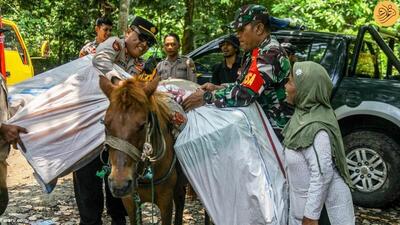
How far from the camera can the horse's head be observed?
256cm

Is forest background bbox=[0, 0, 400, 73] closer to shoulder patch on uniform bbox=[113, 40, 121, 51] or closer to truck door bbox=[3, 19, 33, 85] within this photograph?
truck door bbox=[3, 19, 33, 85]

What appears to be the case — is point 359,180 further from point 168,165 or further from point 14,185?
point 14,185

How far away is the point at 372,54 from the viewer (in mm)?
6629

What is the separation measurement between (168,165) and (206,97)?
566mm

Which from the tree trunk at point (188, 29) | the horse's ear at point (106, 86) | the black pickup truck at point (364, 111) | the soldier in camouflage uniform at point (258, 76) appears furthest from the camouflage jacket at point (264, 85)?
the tree trunk at point (188, 29)

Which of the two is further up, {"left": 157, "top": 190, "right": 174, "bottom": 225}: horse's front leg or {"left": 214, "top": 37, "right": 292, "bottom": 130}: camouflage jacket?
{"left": 214, "top": 37, "right": 292, "bottom": 130}: camouflage jacket

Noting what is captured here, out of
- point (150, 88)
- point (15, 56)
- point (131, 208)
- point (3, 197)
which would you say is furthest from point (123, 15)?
point (150, 88)

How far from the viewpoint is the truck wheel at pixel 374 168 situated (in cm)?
566

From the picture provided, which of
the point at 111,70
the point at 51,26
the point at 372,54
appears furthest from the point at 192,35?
the point at 111,70

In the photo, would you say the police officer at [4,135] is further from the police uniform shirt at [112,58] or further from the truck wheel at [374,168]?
the truck wheel at [374,168]

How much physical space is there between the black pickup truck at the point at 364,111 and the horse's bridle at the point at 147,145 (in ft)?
11.1

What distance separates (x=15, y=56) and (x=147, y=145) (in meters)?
8.52

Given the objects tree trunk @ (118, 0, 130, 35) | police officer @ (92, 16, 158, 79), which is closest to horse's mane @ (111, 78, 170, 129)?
police officer @ (92, 16, 158, 79)

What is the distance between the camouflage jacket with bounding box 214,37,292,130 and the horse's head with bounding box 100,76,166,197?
614 millimetres
